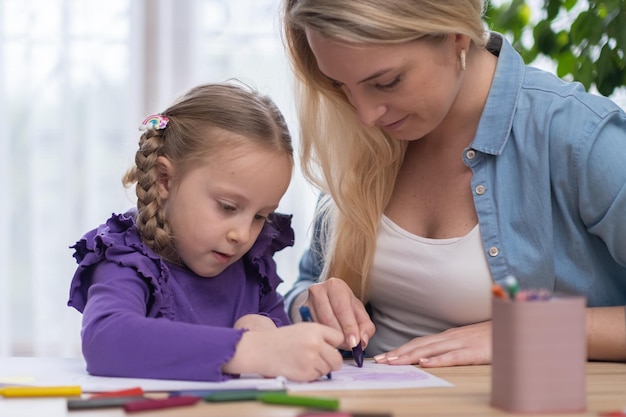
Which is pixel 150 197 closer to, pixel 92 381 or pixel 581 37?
pixel 92 381

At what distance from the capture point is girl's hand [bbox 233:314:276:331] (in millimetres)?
1323

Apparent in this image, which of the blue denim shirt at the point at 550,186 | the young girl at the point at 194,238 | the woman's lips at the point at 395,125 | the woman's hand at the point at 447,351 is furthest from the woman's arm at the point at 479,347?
the woman's lips at the point at 395,125

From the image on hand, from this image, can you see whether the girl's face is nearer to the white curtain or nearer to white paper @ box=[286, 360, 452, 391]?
white paper @ box=[286, 360, 452, 391]

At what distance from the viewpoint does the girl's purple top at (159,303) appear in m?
1.07

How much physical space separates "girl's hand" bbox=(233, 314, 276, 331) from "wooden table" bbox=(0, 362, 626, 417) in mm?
344

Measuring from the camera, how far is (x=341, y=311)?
134cm

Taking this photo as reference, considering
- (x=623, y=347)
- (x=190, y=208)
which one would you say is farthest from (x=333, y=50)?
(x=623, y=347)

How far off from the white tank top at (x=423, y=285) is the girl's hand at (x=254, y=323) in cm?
25

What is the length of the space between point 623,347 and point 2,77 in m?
2.27

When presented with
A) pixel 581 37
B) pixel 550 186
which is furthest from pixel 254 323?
pixel 581 37

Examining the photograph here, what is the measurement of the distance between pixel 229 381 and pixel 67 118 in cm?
200

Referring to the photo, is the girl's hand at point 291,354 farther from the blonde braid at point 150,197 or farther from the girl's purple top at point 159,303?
the blonde braid at point 150,197

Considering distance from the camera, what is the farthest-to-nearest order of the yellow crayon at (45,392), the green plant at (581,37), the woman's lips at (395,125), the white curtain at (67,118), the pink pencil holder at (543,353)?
the white curtain at (67,118)
the green plant at (581,37)
the woman's lips at (395,125)
the yellow crayon at (45,392)
the pink pencil holder at (543,353)

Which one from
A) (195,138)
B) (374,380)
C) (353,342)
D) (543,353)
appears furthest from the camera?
(195,138)
